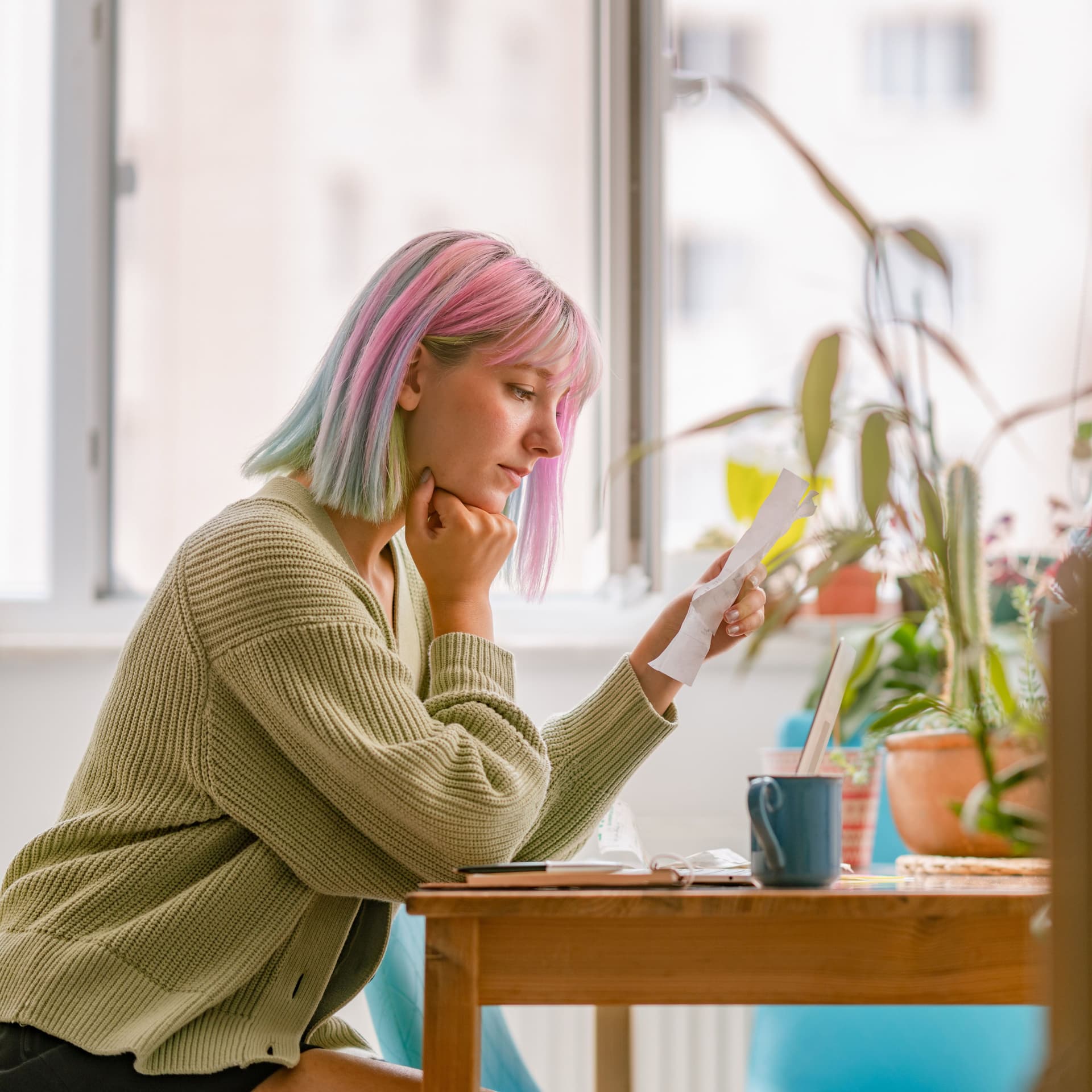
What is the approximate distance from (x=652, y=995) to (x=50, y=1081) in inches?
18.2

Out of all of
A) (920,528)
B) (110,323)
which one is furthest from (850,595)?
(110,323)

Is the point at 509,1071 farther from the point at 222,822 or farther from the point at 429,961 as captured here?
the point at 429,961

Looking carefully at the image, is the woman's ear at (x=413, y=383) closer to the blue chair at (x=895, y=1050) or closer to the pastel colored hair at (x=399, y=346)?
the pastel colored hair at (x=399, y=346)

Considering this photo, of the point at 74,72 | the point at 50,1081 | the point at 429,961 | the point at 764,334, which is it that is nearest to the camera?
the point at 429,961

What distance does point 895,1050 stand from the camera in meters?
1.44

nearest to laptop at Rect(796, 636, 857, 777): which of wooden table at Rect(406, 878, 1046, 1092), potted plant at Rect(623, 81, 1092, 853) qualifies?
potted plant at Rect(623, 81, 1092, 853)

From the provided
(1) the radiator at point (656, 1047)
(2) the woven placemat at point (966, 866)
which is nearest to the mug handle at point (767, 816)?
(2) the woven placemat at point (966, 866)

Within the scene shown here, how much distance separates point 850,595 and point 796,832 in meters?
1.35

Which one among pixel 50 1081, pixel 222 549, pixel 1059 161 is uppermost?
pixel 1059 161

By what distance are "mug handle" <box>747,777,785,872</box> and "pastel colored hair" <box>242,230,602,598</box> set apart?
18.8 inches

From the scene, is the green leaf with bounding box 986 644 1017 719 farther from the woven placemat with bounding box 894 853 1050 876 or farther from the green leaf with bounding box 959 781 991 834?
the green leaf with bounding box 959 781 991 834

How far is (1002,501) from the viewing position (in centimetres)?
236

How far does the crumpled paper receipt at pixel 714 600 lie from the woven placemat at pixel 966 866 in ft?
0.84

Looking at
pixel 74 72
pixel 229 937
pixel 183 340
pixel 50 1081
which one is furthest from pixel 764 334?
pixel 50 1081
